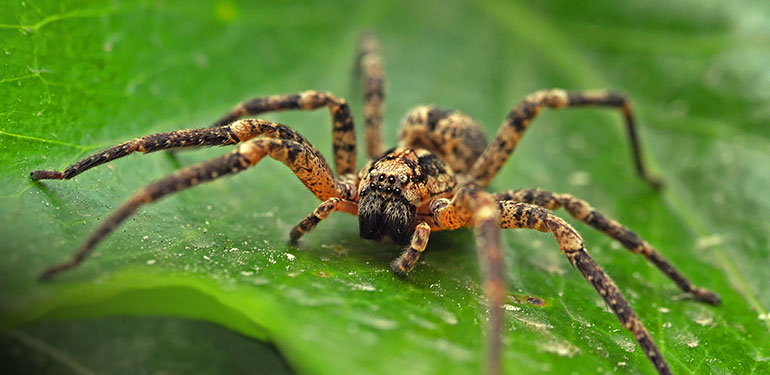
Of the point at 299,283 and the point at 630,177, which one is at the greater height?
the point at 630,177

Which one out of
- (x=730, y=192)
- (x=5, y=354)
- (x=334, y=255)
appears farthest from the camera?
(x=730, y=192)

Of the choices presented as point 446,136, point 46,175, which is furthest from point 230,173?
point 446,136

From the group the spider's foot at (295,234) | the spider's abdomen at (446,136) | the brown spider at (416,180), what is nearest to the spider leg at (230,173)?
the brown spider at (416,180)

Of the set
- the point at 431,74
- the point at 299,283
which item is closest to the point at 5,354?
the point at 299,283

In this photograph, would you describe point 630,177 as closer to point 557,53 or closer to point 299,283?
point 557,53

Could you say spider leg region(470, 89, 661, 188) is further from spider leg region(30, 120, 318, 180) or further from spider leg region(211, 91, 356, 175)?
spider leg region(30, 120, 318, 180)

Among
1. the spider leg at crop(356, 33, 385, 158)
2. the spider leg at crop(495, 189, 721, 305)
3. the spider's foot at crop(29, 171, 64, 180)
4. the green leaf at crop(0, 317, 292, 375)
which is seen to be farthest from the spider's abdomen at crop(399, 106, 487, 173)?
the spider's foot at crop(29, 171, 64, 180)

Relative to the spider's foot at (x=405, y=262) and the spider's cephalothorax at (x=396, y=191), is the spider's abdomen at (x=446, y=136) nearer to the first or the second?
the spider's cephalothorax at (x=396, y=191)

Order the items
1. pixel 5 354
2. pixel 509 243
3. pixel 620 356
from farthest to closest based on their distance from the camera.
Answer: pixel 509 243 → pixel 620 356 → pixel 5 354

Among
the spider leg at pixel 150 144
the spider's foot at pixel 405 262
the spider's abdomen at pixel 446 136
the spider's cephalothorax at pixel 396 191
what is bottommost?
the spider leg at pixel 150 144

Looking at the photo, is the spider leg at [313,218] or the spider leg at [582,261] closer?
the spider leg at [582,261]
